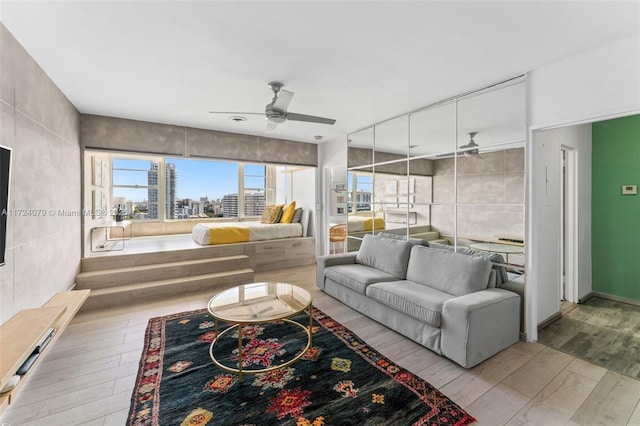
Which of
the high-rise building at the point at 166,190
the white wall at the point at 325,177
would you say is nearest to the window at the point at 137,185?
the high-rise building at the point at 166,190

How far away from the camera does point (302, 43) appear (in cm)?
212

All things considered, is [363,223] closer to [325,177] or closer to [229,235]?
[325,177]

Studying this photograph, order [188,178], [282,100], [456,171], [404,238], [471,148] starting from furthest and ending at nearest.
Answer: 1. [188,178]
2. [404,238]
3. [456,171]
4. [471,148]
5. [282,100]

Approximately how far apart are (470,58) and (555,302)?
107 inches

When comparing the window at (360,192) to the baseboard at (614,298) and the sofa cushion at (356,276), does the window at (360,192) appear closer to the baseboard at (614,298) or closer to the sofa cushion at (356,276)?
the sofa cushion at (356,276)

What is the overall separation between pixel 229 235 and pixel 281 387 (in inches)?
133

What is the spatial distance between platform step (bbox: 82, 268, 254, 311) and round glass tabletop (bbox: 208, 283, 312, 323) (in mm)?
1398

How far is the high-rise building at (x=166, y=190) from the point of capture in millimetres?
6148

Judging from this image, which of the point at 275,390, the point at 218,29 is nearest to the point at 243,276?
the point at 275,390

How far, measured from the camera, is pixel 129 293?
3.55m

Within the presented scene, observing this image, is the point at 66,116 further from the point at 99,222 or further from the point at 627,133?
the point at 627,133

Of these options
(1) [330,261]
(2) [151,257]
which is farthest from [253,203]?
(1) [330,261]

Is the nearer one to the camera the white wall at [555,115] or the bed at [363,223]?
the white wall at [555,115]

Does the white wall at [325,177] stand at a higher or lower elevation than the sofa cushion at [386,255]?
higher
